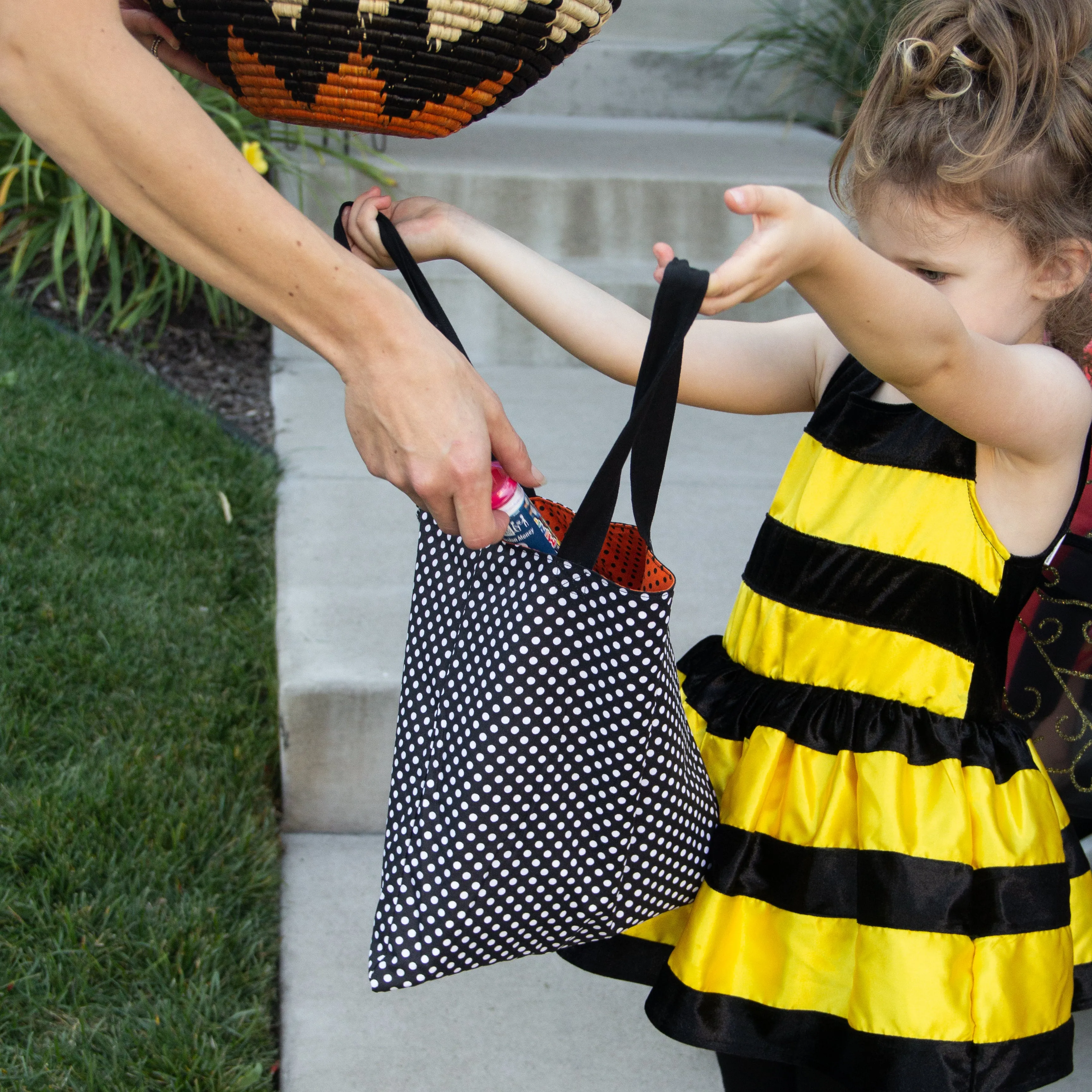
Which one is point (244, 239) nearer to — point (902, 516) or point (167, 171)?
point (167, 171)

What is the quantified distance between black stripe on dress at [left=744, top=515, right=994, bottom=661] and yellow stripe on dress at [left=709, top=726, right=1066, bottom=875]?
15cm

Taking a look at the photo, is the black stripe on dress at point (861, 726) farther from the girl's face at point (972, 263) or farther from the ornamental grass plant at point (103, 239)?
the ornamental grass plant at point (103, 239)

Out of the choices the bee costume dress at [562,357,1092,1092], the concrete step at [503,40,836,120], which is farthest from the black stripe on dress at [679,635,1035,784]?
the concrete step at [503,40,836,120]

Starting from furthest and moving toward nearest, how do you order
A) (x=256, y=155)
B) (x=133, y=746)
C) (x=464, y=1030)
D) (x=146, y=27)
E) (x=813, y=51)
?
(x=813, y=51) < (x=256, y=155) < (x=133, y=746) < (x=464, y=1030) < (x=146, y=27)

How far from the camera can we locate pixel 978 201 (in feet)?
4.37

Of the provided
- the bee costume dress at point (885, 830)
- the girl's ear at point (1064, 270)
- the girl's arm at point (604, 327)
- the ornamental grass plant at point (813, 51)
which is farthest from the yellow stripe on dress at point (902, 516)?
the ornamental grass plant at point (813, 51)

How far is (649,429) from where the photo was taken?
3.68 ft

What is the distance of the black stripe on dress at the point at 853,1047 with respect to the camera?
129cm

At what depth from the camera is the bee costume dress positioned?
1.31m

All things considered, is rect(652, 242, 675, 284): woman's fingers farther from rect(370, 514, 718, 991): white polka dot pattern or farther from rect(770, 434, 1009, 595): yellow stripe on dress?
rect(770, 434, 1009, 595): yellow stripe on dress

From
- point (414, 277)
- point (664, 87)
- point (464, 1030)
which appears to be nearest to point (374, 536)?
point (464, 1030)

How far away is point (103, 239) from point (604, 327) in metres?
3.02

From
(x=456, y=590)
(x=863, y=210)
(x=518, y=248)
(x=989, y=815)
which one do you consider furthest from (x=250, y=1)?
(x=989, y=815)

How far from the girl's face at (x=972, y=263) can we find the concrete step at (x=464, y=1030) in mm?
1216
